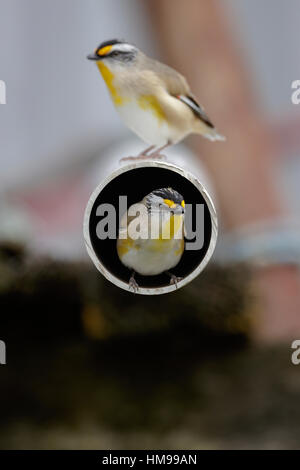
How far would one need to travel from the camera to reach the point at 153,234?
234 millimetres

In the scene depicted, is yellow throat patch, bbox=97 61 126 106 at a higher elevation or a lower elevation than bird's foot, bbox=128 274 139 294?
higher

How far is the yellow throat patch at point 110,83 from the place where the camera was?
0.78 ft

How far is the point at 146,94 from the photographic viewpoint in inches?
9.4

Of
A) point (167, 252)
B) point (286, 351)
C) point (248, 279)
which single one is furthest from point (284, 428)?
point (167, 252)

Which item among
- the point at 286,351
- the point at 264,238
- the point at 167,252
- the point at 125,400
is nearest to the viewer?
the point at 167,252

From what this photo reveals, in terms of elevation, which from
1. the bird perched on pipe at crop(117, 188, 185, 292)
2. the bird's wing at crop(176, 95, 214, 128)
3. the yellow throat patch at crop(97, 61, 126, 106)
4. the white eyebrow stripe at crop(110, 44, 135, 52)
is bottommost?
the bird perched on pipe at crop(117, 188, 185, 292)

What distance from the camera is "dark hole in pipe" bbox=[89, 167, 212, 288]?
249mm

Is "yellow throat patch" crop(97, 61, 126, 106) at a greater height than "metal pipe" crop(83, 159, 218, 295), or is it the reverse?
"yellow throat patch" crop(97, 61, 126, 106)

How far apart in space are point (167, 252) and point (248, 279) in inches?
25.8

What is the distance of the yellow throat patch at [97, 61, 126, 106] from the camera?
9.3 inches

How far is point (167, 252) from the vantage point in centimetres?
25

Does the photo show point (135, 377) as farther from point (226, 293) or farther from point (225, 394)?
point (226, 293)

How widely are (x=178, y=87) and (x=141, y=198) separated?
5 cm

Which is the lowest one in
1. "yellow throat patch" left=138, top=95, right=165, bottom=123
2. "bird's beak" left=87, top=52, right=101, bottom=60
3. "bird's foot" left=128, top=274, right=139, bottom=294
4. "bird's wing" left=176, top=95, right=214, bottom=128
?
"bird's foot" left=128, top=274, right=139, bottom=294
